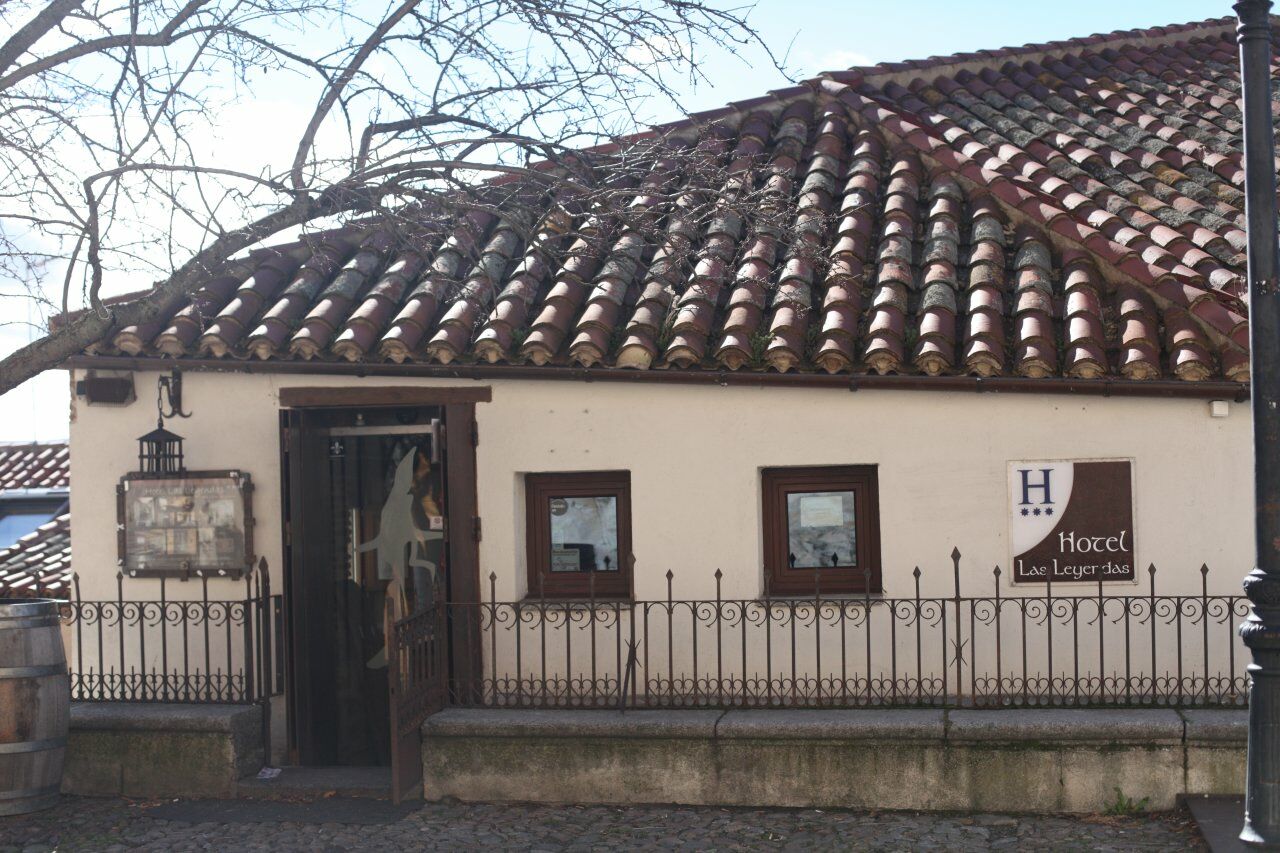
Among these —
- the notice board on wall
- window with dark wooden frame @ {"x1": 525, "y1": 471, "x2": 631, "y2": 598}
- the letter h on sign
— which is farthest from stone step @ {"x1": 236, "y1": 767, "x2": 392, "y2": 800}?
the letter h on sign

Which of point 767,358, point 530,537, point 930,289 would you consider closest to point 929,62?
point 930,289

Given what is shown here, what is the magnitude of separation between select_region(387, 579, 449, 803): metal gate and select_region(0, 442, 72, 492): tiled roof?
17600 millimetres

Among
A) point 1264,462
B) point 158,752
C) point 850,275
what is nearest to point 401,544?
point 158,752

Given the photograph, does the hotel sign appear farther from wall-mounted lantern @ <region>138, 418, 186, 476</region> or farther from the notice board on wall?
wall-mounted lantern @ <region>138, 418, 186, 476</region>

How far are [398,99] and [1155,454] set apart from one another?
16.4ft

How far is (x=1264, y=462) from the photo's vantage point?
5410 millimetres

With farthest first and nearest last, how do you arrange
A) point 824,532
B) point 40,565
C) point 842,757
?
point 40,565 < point 824,532 < point 842,757

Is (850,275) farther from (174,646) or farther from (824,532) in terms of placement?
(174,646)

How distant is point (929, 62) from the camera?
1234 centimetres

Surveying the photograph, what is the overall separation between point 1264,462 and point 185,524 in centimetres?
644

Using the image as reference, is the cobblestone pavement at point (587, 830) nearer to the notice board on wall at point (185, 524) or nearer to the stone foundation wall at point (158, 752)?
the stone foundation wall at point (158, 752)

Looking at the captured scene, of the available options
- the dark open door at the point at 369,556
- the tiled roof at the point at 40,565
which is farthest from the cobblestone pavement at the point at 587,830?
the tiled roof at the point at 40,565

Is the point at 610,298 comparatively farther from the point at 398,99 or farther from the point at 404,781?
the point at 404,781

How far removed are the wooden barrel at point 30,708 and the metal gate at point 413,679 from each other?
1.99m
